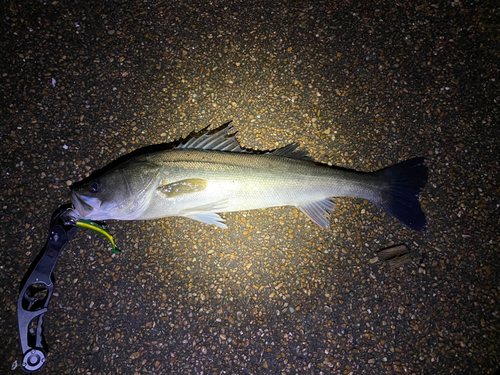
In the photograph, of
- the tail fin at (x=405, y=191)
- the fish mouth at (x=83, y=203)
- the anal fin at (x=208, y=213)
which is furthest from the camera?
the tail fin at (x=405, y=191)

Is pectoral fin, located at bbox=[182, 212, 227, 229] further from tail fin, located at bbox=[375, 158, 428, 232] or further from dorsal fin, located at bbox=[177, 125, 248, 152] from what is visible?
tail fin, located at bbox=[375, 158, 428, 232]

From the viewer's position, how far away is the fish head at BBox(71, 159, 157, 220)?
209 centimetres

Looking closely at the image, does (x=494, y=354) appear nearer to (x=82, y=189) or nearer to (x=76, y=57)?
(x=82, y=189)

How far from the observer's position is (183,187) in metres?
2.12

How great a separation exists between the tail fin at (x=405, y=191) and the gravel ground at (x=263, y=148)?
17cm

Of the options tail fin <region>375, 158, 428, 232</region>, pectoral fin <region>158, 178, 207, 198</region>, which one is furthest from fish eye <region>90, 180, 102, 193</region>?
tail fin <region>375, 158, 428, 232</region>

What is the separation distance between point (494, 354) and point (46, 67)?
15.8 ft

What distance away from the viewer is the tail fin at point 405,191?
7.53 feet

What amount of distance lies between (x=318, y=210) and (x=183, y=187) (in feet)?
Result: 3.84

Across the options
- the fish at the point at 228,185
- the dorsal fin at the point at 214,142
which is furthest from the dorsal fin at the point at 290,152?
the dorsal fin at the point at 214,142

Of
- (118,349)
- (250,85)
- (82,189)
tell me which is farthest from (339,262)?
(82,189)

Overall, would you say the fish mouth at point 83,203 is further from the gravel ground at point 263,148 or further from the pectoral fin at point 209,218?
the pectoral fin at point 209,218

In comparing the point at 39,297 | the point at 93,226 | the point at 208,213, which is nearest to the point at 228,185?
the point at 208,213

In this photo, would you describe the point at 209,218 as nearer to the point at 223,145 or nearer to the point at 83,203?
the point at 223,145
